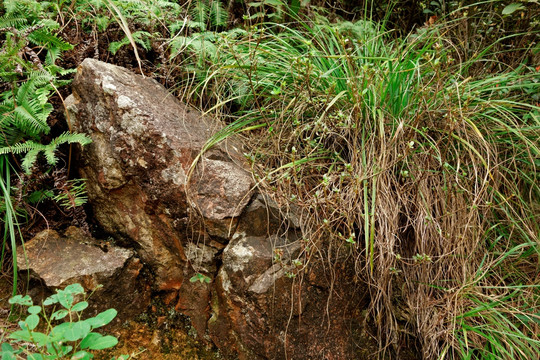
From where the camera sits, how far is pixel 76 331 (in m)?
1.28

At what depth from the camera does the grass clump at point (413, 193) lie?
1.86m

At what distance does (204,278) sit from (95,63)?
4.14 feet

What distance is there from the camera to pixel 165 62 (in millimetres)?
2508

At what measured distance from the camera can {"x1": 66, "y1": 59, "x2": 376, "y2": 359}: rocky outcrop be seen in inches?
72.7

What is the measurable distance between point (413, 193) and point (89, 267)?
1612mm

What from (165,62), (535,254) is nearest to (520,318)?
(535,254)

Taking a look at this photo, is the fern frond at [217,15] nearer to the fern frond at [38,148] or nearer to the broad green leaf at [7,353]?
the fern frond at [38,148]

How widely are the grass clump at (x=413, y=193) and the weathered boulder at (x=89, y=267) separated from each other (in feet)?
2.64

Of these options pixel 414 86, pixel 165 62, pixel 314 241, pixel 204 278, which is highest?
pixel 165 62

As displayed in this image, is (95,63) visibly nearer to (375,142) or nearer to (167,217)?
(167,217)

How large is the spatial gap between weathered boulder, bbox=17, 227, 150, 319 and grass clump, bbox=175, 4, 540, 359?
2.64 feet

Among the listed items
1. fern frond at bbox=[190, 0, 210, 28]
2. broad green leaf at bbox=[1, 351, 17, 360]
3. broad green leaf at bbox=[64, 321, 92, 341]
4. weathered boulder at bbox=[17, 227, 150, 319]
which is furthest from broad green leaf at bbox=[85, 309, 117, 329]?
fern frond at bbox=[190, 0, 210, 28]

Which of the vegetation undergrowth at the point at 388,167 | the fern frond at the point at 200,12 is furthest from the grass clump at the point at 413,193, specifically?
the fern frond at the point at 200,12

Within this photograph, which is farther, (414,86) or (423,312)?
(414,86)
